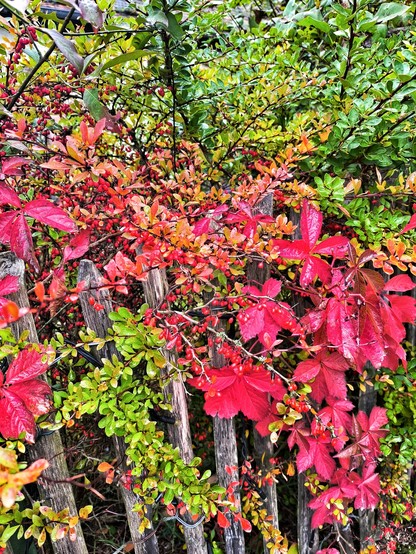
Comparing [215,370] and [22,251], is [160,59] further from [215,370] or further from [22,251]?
[215,370]

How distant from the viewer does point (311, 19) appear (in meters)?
1.24

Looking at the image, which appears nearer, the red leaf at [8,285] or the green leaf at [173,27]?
the red leaf at [8,285]

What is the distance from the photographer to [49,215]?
3.20 feet

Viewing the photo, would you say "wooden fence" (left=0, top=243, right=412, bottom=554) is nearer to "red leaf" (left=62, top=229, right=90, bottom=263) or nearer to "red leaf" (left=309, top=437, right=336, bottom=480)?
"red leaf" (left=62, top=229, right=90, bottom=263)

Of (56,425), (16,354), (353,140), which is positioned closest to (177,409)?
(56,425)

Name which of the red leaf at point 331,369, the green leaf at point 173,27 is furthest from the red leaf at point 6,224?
the red leaf at point 331,369

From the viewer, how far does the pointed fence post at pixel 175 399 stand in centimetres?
107

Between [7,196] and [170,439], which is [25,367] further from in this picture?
[170,439]

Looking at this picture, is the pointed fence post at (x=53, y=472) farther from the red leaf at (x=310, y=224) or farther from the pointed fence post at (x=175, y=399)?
the red leaf at (x=310, y=224)

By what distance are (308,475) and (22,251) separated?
1.19 m

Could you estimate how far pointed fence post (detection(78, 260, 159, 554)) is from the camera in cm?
98

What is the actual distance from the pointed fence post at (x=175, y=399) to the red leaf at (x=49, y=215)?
0.75 feet

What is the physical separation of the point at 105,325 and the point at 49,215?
316 mm

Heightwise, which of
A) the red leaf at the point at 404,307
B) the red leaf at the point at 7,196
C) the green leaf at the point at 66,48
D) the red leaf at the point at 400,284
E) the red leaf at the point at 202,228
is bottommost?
the red leaf at the point at 404,307
